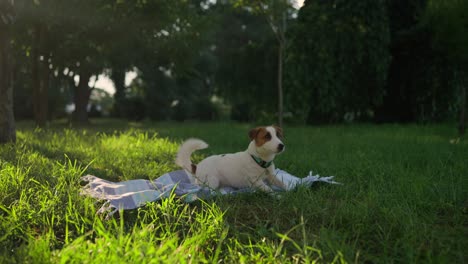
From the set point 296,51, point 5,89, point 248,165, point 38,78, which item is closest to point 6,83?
point 5,89

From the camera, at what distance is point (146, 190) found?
11.7ft

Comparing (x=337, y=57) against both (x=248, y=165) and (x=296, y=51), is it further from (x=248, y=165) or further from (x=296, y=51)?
(x=248, y=165)

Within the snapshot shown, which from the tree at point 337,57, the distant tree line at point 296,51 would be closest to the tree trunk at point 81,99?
the distant tree line at point 296,51

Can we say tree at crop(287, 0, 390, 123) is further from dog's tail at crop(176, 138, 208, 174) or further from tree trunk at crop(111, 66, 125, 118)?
dog's tail at crop(176, 138, 208, 174)

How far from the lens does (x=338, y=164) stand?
5.67 metres

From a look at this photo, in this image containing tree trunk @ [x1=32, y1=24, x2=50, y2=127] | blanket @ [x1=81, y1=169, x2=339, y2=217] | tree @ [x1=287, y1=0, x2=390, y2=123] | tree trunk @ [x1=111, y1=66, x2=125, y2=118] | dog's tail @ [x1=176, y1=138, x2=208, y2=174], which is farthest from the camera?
tree trunk @ [x1=111, y1=66, x2=125, y2=118]

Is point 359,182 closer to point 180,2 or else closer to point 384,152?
point 384,152

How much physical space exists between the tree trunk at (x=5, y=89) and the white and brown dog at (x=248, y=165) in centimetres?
455

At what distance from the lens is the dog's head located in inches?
149

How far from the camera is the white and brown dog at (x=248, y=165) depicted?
388 centimetres

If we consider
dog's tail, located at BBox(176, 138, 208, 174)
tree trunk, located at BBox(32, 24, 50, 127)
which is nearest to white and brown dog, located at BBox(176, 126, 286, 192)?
dog's tail, located at BBox(176, 138, 208, 174)

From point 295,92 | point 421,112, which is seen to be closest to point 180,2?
point 295,92

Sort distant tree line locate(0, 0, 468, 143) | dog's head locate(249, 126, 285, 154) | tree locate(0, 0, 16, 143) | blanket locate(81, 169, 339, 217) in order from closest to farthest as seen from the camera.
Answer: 1. blanket locate(81, 169, 339, 217)
2. dog's head locate(249, 126, 285, 154)
3. tree locate(0, 0, 16, 143)
4. distant tree line locate(0, 0, 468, 143)

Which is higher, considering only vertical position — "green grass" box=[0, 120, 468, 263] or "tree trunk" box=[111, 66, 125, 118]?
"tree trunk" box=[111, 66, 125, 118]
